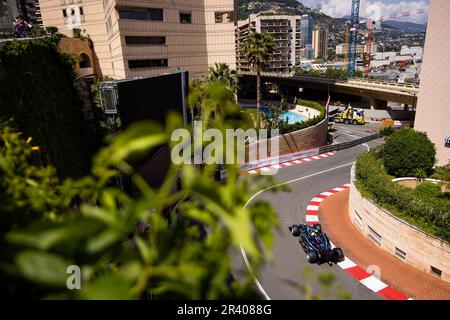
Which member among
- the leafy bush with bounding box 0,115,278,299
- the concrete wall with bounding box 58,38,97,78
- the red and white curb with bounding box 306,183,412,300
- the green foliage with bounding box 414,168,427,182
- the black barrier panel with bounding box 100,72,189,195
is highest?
the concrete wall with bounding box 58,38,97,78

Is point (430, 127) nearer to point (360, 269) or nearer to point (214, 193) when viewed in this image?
point (360, 269)

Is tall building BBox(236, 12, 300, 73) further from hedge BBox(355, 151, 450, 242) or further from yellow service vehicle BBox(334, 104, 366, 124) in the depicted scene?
hedge BBox(355, 151, 450, 242)

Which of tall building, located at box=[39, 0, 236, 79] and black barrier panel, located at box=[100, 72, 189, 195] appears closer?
black barrier panel, located at box=[100, 72, 189, 195]

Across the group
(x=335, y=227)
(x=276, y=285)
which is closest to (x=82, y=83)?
(x=276, y=285)

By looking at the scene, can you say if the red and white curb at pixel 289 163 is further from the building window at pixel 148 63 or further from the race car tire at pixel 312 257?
the building window at pixel 148 63

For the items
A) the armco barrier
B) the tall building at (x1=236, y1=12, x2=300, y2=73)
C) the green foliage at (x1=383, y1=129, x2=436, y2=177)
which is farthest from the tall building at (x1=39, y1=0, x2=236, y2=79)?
the tall building at (x1=236, y1=12, x2=300, y2=73)

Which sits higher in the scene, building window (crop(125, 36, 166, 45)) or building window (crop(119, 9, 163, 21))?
building window (crop(119, 9, 163, 21))

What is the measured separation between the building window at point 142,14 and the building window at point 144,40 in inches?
85.7

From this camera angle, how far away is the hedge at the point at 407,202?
12.7m

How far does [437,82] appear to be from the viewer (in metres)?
24.0

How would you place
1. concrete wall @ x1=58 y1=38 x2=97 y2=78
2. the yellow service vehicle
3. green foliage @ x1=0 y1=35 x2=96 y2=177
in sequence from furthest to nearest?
the yellow service vehicle
concrete wall @ x1=58 y1=38 x2=97 y2=78
green foliage @ x1=0 y1=35 x2=96 y2=177

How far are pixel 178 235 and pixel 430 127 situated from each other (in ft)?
95.3

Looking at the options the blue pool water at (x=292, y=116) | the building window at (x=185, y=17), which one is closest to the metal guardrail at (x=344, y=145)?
the blue pool water at (x=292, y=116)

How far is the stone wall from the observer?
100.0 ft
